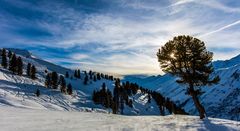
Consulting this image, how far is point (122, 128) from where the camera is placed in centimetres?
2980

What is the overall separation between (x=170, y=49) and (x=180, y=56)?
5.64 feet

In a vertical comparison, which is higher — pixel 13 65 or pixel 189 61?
pixel 13 65

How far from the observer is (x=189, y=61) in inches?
1743

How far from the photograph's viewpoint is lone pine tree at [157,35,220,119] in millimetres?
43812

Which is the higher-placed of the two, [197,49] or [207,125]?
[197,49]

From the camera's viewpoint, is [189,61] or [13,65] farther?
[13,65]

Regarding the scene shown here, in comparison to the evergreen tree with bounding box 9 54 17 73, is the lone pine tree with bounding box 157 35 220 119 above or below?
below

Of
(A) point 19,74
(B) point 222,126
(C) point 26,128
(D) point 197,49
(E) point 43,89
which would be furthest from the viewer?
(A) point 19,74

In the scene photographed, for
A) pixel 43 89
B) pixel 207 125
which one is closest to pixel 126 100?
pixel 43 89

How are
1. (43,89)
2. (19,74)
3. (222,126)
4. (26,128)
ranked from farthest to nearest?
(19,74), (43,89), (222,126), (26,128)

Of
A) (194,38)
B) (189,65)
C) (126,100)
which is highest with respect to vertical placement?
(194,38)

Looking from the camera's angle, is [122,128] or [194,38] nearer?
[122,128]

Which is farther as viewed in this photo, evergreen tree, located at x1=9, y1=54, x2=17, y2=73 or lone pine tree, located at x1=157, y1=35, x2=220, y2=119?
evergreen tree, located at x1=9, y1=54, x2=17, y2=73

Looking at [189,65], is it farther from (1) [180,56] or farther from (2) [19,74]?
(2) [19,74]
